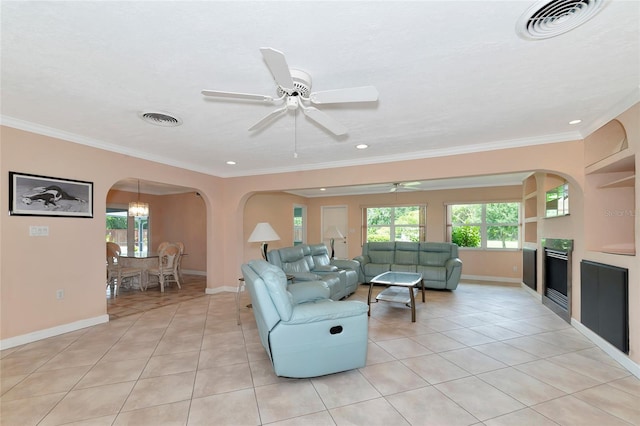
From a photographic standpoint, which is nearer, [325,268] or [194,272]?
[325,268]

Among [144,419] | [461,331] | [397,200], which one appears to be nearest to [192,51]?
[144,419]

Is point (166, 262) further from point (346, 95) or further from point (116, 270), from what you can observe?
point (346, 95)

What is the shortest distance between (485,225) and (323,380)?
6.44 meters

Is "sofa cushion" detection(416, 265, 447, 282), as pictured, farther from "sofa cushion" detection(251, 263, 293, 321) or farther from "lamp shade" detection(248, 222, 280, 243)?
"sofa cushion" detection(251, 263, 293, 321)

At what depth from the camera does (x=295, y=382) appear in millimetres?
2475

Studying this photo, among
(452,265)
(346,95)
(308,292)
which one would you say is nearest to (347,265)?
(452,265)

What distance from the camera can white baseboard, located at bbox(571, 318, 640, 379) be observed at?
2.60m

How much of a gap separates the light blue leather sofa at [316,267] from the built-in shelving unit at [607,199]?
336 cm

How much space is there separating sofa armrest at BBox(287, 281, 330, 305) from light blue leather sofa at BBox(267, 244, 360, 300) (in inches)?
43.1

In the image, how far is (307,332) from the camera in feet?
7.95

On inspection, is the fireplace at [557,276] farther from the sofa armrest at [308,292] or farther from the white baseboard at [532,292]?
the sofa armrest at [308,292]

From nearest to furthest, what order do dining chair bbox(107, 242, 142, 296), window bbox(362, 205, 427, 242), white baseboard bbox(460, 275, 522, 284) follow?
1. dining chair bbox(107, 242, 142, 296)
2. white baseboard bbox(460, 275, 522, 284)
3. window bbox(362, 205, 427, 242)

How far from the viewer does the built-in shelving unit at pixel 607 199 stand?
3.19 m

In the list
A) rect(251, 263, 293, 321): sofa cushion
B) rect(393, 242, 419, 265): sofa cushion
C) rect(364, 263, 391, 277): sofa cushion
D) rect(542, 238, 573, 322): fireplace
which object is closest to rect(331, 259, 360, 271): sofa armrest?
rect(364, 263, 391, 277): sofa cushion
